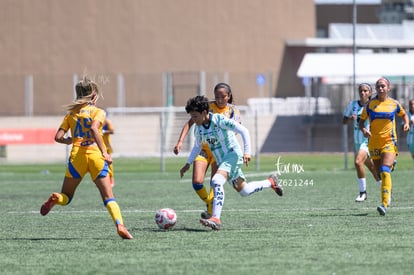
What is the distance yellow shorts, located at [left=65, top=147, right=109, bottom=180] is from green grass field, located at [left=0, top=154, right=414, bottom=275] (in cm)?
78

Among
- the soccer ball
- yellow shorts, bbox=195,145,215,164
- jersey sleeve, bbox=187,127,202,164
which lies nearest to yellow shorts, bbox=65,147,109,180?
the soccer ball

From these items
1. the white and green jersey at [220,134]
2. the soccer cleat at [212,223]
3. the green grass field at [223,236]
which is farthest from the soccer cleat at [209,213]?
the soccer cleat at [212,223]

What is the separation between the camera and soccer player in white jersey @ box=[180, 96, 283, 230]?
13.0 metres

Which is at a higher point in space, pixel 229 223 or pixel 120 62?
pixel 120 62

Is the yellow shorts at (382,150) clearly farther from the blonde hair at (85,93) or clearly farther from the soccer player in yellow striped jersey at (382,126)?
the blonde hair at (85,93)

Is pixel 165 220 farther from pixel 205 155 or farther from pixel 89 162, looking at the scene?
pixel 205 155

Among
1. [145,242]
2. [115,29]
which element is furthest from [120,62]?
[145,242]

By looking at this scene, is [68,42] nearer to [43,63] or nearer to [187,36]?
[43,63]

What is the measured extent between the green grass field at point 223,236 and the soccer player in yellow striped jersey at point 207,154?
442 millimetres

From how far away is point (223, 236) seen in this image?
40.3ft

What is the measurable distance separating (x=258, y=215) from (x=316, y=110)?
30067 millimetres

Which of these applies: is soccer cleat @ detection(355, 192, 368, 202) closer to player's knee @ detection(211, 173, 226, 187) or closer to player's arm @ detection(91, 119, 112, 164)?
player's knee @ detection(211, 173, 226, 187)

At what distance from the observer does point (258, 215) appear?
15.4m

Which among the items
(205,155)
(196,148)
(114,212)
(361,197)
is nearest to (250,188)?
(196,148)
